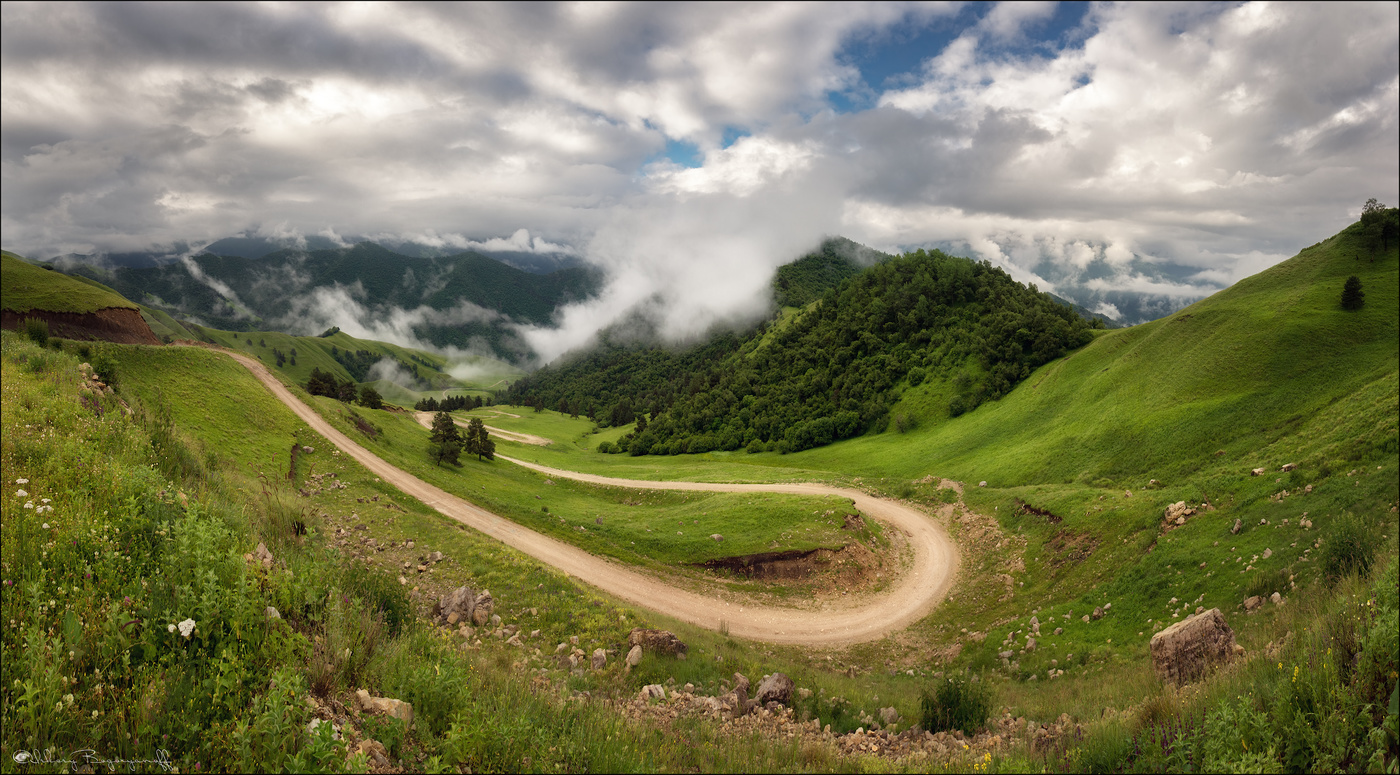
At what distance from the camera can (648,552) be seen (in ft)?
96.1

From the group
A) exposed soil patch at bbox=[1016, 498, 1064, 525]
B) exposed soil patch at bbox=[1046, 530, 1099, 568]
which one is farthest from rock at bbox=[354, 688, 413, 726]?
exposed soil patch at bbox=[1016, 498, 1064, 525]

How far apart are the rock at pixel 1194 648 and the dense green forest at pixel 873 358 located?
66503 millimetres

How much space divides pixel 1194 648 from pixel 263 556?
16984mm

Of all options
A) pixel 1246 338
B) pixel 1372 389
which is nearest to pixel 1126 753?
pixel 1372 389

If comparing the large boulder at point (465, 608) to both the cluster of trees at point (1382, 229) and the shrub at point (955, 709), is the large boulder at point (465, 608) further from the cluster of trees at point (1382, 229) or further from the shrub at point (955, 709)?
the cluster of trees at point (1382, 229)

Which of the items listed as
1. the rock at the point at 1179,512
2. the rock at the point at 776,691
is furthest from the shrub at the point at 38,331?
the rock at the point at 1179,512

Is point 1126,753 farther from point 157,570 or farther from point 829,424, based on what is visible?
point 829,424

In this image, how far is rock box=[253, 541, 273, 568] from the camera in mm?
6892

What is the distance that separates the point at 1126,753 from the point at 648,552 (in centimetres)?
2482

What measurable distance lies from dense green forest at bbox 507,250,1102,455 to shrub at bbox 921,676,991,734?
68.5 metres

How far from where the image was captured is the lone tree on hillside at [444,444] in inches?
1764

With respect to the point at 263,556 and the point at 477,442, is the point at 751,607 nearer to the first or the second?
the point at 263,556

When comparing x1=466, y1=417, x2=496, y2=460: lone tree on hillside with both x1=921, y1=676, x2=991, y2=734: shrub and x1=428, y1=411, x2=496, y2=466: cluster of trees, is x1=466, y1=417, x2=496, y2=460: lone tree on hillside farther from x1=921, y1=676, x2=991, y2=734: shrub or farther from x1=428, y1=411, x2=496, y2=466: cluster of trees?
x1=921, y1=676, x2=991, y2=734: shrub

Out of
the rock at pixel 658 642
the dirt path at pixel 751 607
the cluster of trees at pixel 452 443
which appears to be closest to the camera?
the rock at pixel 658 642
